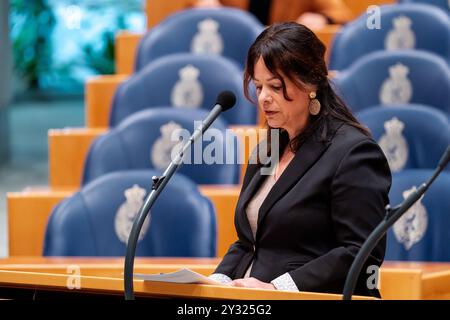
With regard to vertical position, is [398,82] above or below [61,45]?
above

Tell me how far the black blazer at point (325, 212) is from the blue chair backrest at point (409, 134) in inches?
32.9

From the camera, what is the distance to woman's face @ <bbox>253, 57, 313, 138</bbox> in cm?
111

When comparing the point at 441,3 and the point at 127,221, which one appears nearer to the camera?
the point at 127,221

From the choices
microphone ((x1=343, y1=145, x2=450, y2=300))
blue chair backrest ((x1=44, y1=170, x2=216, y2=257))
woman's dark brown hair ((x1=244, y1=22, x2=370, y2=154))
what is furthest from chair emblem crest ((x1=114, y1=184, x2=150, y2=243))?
microphone ((x1=343, y1=145, x2=450, y2=300))

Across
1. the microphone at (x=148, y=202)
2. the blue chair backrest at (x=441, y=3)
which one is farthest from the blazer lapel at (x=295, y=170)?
the blue chair backrest at (x=441, y=3)

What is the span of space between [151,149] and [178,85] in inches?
11.5

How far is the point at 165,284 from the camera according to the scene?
3.14 feet

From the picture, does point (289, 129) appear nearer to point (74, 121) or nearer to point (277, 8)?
point (277, 8)

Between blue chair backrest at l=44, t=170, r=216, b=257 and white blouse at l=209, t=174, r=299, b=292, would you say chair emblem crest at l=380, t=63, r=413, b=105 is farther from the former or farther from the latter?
white blouse at l=209, t=174, r=299, b=292

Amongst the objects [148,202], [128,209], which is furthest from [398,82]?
[148,202]

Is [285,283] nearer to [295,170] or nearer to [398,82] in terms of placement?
[295,170]

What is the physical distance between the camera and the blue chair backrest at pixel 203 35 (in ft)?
8.09

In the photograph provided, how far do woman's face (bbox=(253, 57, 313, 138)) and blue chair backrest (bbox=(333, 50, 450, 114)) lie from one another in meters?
1.07

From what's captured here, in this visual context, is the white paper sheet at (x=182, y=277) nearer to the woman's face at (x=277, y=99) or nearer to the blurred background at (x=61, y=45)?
the woman's face at (x=277, y=99)
